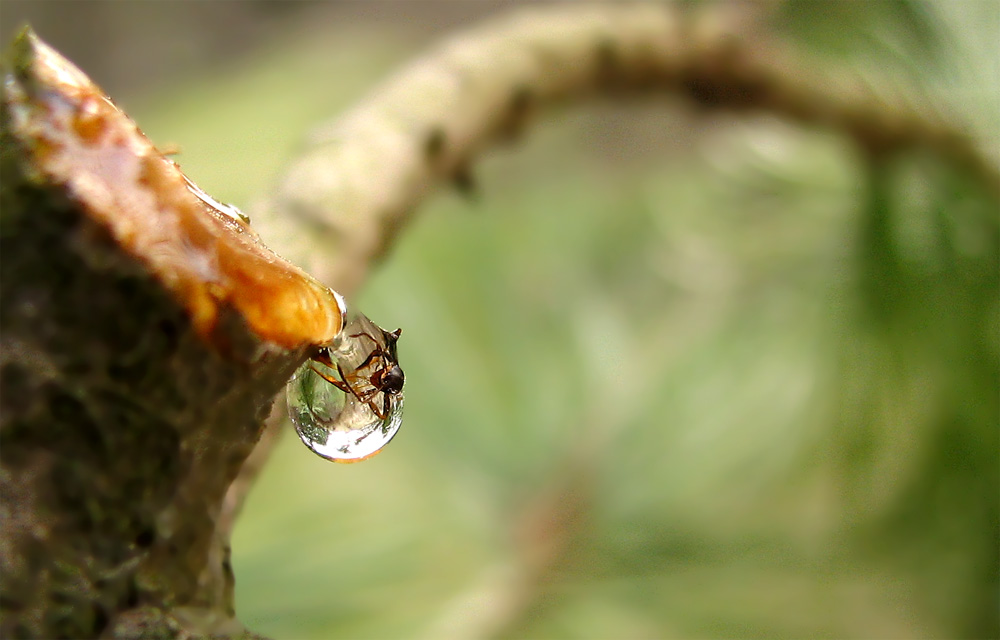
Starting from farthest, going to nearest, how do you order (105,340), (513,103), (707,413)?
(707,413), (513,103), (105,340)

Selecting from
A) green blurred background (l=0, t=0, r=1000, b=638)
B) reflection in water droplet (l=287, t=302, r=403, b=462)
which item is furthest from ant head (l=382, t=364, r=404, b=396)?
green blurred background (l=0, t=0, r=1000, b=638)

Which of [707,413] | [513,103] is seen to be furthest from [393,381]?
[707,413]

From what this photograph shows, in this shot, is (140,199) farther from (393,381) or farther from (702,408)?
(702,408)

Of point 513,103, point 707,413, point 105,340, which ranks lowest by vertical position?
point 105,340

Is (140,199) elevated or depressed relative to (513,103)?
depressed

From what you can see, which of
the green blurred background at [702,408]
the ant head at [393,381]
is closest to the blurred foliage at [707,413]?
the green blurred background at [702,408]

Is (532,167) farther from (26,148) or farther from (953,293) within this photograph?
(26,148)

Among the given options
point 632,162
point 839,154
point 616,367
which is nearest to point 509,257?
point 616,367
